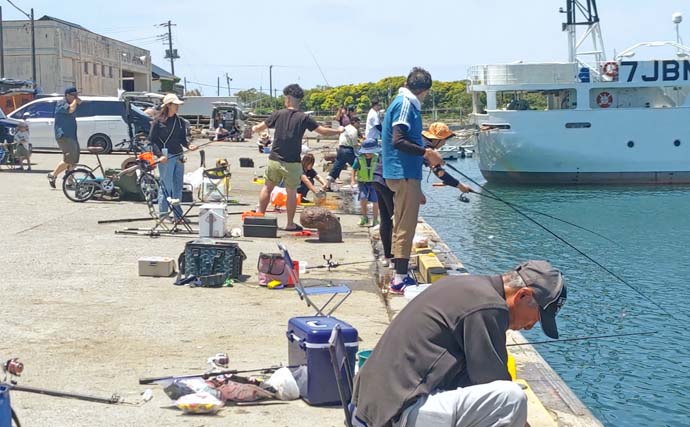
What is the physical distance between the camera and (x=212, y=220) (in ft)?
37.8

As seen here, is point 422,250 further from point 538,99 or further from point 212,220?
point 538,99

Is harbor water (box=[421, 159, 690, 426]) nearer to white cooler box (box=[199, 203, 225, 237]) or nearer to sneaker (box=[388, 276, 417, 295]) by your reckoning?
sneaker (box=[388, 276, 417, 295])

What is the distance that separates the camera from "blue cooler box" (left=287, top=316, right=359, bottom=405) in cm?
531

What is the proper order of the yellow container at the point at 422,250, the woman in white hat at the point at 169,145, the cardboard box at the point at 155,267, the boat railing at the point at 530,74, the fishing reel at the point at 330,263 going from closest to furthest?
the cardboard box at the point at 155,267 < the fishing reel at the point at 330,263 < the yellow container at the point at 422,250 < the woman in white hat at the point at 169,145 < the boat railing at the point at 530,74

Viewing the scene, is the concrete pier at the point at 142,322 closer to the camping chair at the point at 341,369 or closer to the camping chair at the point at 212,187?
the camping chair at the point at 341,369

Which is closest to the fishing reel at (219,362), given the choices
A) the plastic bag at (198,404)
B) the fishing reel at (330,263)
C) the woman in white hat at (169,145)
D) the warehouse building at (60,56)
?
the plastic bag at (198,404)

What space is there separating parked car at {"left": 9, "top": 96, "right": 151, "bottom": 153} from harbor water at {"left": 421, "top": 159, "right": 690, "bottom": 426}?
10.1 meters

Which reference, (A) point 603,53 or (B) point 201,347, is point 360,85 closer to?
(A) point 603,53

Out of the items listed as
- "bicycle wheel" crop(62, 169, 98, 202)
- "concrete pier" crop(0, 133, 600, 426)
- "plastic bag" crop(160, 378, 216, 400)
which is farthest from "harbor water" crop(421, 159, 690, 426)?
"bicycle wheel" crop(62, 169, 98, 202)

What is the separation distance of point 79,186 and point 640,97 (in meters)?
27.5

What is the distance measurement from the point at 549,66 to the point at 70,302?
3038 cm

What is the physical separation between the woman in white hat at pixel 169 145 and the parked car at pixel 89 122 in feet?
57.3

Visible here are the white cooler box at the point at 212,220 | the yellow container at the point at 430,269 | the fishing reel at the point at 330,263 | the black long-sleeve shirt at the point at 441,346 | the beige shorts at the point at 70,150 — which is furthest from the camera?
the beige shorts at the point at 70,150

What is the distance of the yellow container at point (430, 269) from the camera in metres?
9.01
